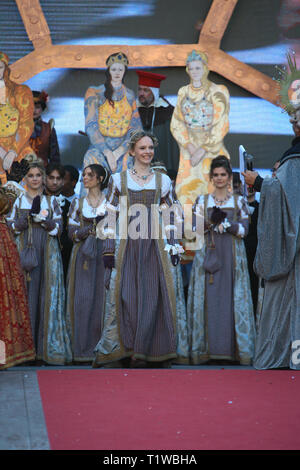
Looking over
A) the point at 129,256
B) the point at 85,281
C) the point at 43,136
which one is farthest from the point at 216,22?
the point at 129,256

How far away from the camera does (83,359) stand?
21.2ft

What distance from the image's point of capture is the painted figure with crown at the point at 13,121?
749cm

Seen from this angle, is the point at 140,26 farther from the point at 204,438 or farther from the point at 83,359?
the point at 204,438

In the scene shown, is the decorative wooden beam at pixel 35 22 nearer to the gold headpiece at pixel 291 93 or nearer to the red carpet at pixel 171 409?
the gold headpiece at pixel 291 93

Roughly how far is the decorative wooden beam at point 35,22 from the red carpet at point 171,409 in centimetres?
422

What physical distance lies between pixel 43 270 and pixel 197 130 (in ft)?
7.10

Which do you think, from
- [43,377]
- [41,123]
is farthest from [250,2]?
[43,377]

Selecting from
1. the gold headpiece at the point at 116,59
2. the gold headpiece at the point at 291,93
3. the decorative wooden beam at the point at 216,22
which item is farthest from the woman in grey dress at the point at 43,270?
the decorative wooden beam at the point at 216,22

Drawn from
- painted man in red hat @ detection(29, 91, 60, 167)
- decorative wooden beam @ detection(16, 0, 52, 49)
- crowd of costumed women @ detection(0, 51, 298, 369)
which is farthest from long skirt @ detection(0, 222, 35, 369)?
decorative wooden beam @ detection(16, 0, 52, 49)

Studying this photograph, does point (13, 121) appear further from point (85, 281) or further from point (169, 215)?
point (169, 215)

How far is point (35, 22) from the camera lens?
7738mm

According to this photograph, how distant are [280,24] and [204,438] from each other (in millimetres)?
5879

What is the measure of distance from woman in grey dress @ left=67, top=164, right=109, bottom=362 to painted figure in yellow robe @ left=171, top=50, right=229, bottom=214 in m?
1.26

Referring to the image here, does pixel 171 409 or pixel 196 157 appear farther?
pixel 196 157
